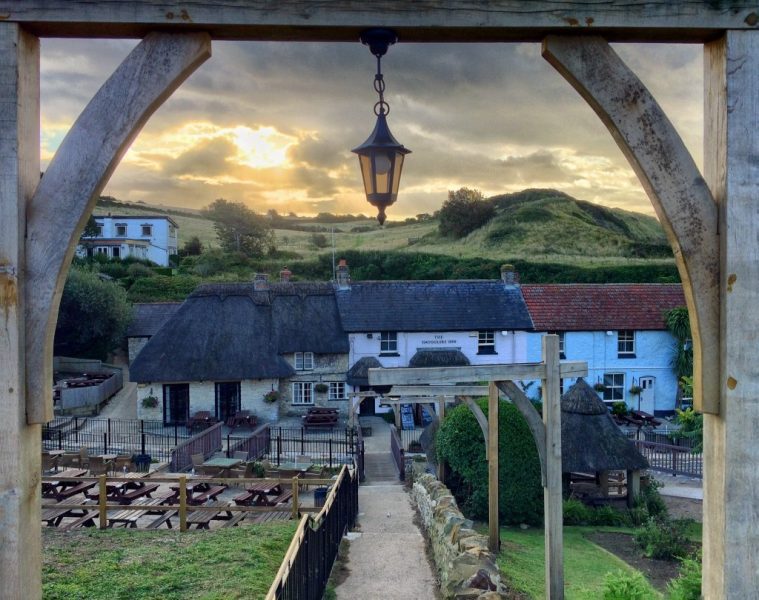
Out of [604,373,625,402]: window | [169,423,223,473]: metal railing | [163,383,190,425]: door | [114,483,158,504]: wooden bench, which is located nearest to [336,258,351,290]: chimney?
[163,383,190,425]: door

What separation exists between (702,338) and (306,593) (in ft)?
15.9

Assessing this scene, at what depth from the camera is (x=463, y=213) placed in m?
72.8

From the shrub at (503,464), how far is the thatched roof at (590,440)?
2566mm

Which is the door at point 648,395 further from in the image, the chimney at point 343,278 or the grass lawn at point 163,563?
the grass lawn at point 163,563

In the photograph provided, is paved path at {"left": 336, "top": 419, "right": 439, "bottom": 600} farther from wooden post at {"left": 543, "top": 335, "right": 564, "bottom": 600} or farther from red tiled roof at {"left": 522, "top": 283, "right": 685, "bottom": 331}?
red tiled roof at {"left": 522, "top": 283, "right": 685, "bottom": 331}

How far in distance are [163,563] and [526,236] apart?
67040 millimetres

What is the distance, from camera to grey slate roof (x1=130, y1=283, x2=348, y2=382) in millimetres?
27469

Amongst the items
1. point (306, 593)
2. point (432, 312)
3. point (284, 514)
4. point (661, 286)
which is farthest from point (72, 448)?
point (661, 286)

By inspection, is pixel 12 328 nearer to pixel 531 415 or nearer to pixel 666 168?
pixel 666 168

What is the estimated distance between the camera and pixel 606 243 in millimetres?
70375

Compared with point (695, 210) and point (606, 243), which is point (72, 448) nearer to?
point (695, 210)

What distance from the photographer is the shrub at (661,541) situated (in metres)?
12.4

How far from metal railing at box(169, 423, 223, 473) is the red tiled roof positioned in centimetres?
1511

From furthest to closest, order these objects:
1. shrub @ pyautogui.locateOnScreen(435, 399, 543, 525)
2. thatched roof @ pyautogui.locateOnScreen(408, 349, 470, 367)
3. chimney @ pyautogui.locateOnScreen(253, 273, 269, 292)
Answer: chimney @ pyautogui.locateOnScreen(253, 273, 269, 292) < thatched roof @ pyautogui.locateOnScreen(408, 349, 470, 367) < shrub @ pyautogui.locateOnScreen(435, 399, 543, 525)
